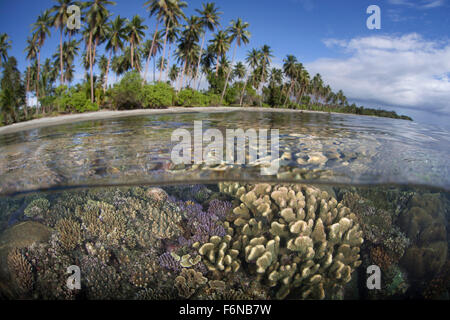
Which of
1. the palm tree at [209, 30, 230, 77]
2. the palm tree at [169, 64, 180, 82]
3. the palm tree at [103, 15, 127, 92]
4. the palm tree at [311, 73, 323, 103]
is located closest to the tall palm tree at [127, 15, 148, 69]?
the palm tree at [103, 15, 127, 92]

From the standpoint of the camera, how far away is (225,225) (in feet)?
15.2

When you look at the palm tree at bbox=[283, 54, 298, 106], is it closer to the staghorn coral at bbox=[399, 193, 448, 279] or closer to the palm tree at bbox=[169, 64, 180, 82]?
the palm tree at bbox=[169, 64, 180, 82]

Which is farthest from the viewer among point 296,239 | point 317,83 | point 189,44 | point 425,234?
point 317,83

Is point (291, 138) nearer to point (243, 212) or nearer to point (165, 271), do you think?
point (243, 212)

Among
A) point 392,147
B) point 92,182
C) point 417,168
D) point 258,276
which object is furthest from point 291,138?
point 92,182

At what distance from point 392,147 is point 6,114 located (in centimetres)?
3694

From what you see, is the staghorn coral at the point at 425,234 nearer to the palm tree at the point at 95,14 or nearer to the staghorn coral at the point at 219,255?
the staghorn coral at the point at 219,255

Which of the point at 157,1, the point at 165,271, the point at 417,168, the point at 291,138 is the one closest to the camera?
the point at 165,271

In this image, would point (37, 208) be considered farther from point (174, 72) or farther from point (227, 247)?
point (174, 72)

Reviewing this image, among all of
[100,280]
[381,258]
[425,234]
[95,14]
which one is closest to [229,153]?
[100,280]

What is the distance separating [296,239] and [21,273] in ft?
16.2

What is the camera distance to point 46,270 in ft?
14.3

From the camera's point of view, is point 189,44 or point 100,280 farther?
point 189,44

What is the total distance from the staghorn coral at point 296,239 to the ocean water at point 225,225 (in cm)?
2
